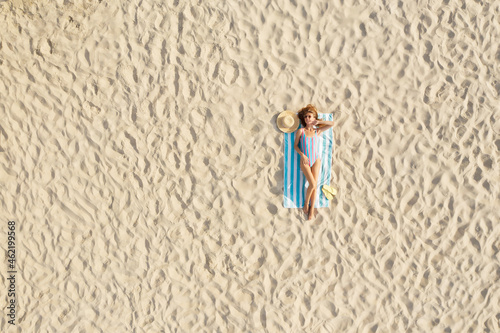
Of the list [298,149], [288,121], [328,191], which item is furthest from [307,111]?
[328,191]

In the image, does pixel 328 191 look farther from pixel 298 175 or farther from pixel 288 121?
pixel 288 121

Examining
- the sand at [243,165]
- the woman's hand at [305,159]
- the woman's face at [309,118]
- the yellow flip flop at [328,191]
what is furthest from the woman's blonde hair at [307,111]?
the yellow flip flop at [328,191]

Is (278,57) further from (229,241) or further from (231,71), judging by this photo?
(229,241)

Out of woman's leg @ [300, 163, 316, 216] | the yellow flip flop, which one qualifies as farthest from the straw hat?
the yellow flip flop

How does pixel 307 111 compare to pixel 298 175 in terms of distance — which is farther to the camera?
pixel 298 175

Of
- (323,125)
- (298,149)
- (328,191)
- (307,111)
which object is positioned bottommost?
(328,191)

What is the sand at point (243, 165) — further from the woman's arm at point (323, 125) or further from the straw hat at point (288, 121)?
the woman's arm at point (323, 125)

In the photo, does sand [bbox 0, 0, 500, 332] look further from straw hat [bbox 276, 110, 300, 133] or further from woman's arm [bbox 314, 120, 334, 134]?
woman's arm [bbox 314, 120, 334, 134]

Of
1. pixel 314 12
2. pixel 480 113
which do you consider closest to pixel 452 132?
pixel 480 113
